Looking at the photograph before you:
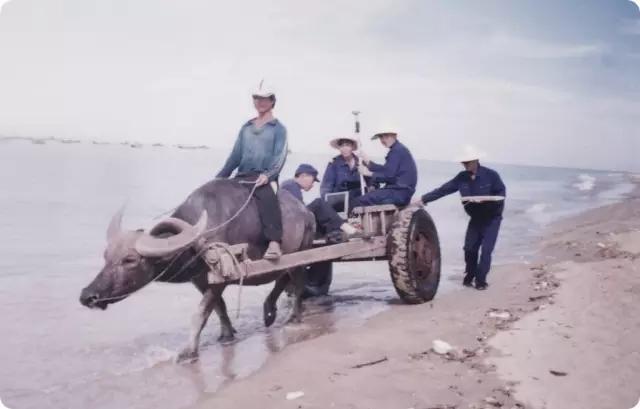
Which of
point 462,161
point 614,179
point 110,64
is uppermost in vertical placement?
point 110,64

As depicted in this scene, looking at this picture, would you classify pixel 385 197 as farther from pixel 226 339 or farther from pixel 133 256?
pixel 133 256

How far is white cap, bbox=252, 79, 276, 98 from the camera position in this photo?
6.15m

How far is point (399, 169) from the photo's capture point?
26.0 ft

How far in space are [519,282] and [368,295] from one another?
2073mm

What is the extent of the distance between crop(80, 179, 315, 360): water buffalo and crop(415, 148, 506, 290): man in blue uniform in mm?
2263

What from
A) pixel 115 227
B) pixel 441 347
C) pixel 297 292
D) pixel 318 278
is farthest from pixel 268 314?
pixel 441 347

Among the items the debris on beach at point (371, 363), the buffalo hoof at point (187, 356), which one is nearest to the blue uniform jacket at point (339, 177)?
the buffalo hoof at point (187, 356)

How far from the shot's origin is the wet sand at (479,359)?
4.33 meters

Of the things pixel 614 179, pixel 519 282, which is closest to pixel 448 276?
pixel 519 282

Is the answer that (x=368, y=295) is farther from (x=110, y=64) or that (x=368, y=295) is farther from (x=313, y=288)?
(x=110, y=64)

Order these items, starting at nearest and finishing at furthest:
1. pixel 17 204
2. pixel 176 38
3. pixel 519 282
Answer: pixel 176 38
pixel 519 282
pixel 17 204

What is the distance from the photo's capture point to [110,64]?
18.5 ft

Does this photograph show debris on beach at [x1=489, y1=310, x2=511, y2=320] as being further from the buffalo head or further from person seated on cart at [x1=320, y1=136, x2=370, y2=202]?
the buffalo head

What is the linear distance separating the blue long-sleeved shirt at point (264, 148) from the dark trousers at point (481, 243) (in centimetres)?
337
